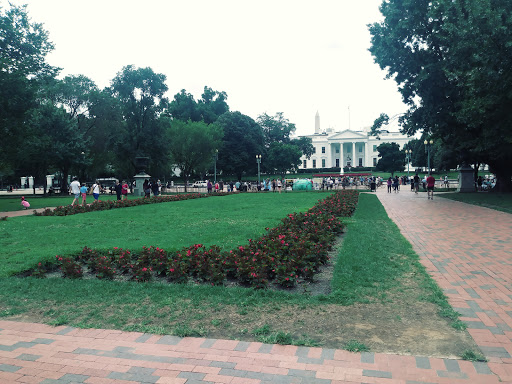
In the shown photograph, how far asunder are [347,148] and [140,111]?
7576cm

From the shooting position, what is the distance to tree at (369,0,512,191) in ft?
53.2

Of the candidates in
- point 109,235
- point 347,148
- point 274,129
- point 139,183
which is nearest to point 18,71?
point 139,183

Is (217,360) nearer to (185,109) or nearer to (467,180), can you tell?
(467,180)

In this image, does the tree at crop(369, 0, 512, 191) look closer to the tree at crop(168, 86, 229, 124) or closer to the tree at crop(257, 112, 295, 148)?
the tree at crop(168, 86, 229, 124)

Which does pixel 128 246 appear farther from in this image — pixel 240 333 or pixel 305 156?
pixel 305 156

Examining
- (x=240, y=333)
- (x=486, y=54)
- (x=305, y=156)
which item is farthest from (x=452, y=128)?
(x=305, y=156)

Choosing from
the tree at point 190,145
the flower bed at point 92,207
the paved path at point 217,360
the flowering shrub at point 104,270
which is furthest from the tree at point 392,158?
the paved path at point 217,360

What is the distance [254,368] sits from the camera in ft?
9.79

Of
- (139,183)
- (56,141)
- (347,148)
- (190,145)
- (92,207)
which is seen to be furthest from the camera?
(347,148)

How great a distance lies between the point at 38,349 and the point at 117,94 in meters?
38.7

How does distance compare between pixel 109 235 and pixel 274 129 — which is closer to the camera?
pixel 109 235

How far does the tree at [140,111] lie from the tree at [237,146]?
926 inches

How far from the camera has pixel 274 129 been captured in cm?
8681

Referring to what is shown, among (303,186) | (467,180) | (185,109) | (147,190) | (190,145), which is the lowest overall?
(303,186)
